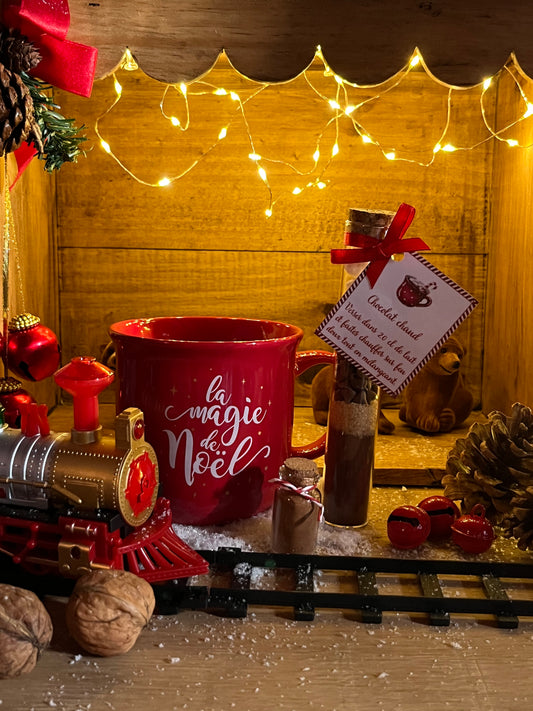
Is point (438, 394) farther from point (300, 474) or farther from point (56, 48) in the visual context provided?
point (56, 48)

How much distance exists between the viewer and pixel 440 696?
561 mm

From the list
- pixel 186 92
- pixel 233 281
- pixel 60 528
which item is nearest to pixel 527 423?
pixel 60 528

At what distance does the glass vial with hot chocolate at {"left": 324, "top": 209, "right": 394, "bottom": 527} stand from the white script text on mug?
0.31 ft

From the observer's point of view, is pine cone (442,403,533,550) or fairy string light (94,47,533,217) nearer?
pine cone (442,403,533,550)

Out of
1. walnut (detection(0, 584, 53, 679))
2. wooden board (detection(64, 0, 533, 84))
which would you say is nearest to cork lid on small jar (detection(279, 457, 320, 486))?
walnut (detection(0, 584, 53, 679))

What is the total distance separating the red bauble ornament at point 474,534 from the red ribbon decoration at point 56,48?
1.91ft

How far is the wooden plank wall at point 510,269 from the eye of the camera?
1.08 metres

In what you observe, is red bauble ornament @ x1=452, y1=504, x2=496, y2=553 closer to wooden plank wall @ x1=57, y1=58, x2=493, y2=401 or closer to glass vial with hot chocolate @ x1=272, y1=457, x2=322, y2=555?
glass vial with hot chocolate @ x1=272, y1=457, x2=322, y2=555

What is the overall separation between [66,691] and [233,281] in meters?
0.84

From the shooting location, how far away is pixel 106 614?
589mm

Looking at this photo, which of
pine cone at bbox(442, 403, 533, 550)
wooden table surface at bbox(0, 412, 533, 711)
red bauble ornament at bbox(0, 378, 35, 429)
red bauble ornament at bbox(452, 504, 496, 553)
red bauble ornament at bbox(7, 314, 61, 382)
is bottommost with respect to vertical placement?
wooden table surface at bbox(0, 412, 533, 711)

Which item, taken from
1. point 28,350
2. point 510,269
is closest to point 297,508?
point 28,350

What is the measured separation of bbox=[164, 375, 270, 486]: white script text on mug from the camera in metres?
0.79

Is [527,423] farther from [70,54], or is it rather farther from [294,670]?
[70,54]
